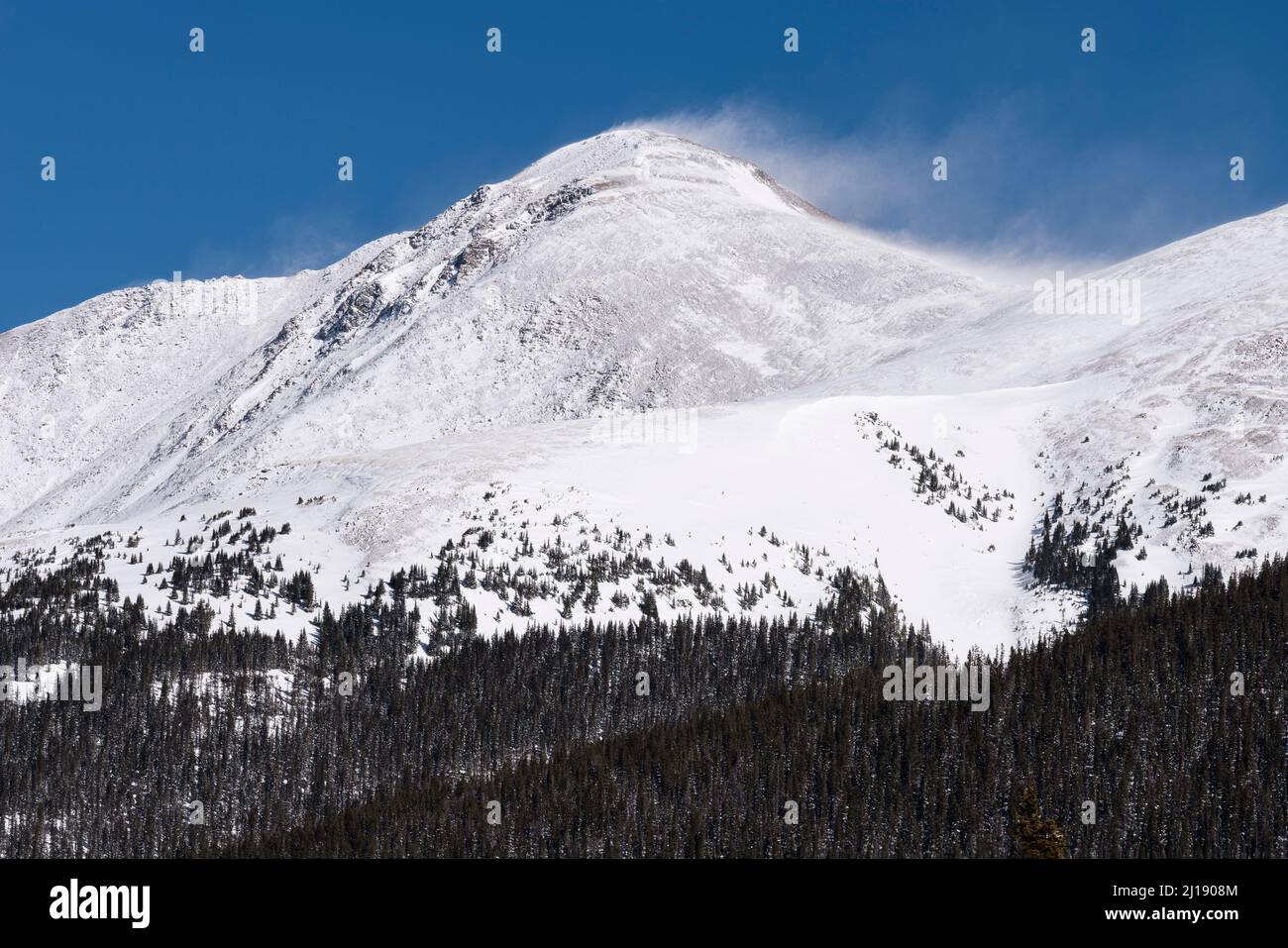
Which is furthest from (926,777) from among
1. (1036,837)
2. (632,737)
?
(1036,837)

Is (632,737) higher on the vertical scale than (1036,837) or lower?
higher

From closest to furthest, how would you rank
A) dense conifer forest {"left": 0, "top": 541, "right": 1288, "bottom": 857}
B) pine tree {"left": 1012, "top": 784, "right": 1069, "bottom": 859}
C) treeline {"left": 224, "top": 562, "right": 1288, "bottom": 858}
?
pine tree {"left": 1012, "top": 784, "right": 1069, "bottom": 859}
treeline {"left": 224, "top": 562, "right": 1288, "bottom": 858}
dense conifer forest {"left": 0, "top": 541, "right": 1288, "bottom": 857}

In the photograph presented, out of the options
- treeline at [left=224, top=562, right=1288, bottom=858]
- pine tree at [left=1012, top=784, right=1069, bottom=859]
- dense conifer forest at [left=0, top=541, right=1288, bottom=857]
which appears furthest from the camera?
dense conifer forest at [left=0, top=541, right=1288, bottom=857]

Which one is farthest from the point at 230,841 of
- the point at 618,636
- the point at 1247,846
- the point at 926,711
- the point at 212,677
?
the point at 1247,846

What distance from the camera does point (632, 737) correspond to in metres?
134

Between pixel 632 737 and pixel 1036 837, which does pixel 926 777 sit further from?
pixel 1036 837

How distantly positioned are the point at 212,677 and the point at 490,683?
81.6 feet

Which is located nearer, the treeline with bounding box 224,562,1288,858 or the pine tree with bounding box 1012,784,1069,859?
the pine tree with bounding box 1012,784,1069,859

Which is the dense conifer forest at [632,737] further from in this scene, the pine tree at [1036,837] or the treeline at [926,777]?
the pine tree at [1036,837]

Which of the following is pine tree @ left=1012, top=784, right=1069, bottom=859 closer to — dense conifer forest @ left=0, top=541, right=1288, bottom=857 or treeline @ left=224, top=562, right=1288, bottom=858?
treeline @ left=224, top=562, right=1288, bottom=858

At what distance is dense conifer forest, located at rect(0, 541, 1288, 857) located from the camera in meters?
116

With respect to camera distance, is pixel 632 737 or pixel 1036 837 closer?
pixel 1036 837

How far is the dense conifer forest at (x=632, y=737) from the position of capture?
382ft

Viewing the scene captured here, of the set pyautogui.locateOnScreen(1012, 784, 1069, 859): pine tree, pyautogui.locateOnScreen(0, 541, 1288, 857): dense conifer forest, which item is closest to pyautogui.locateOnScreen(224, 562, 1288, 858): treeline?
pyautogui.locateOnScreen(0, 541, 1288, 857): dense conifer forest
